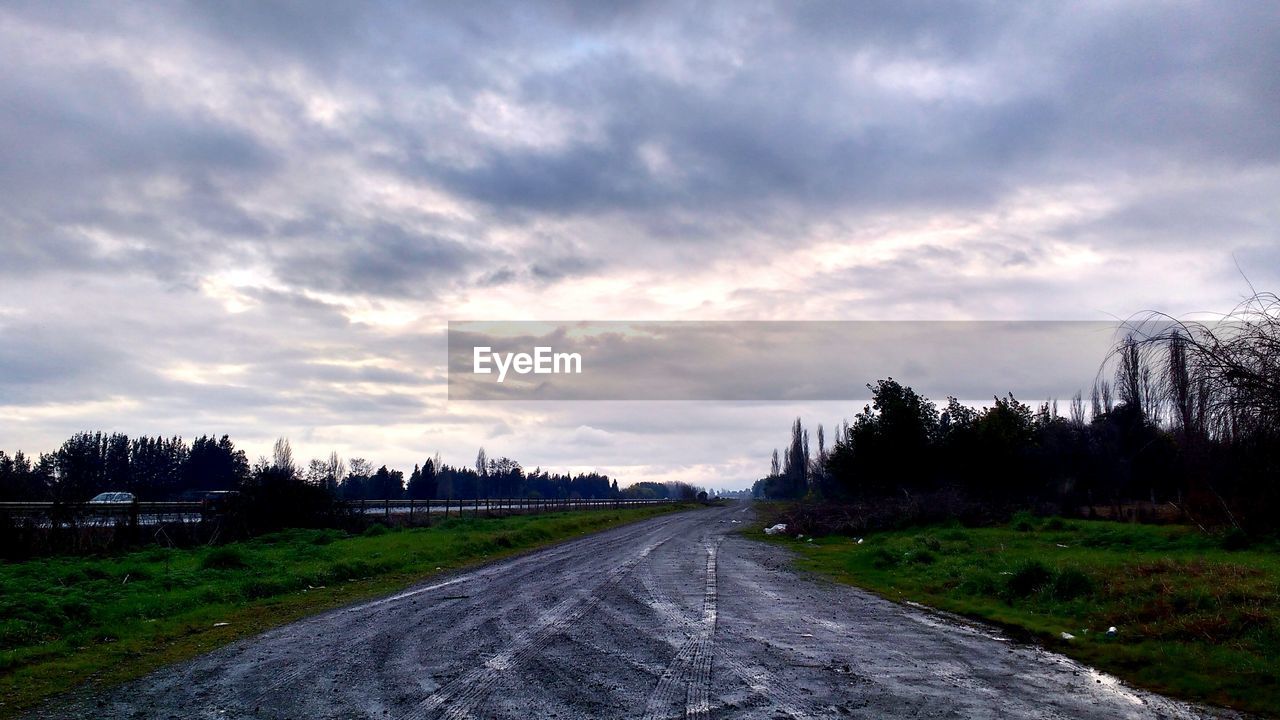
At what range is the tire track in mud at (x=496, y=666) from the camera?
26.5 ft

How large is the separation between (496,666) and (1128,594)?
11.1 meters

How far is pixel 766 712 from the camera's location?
7.94m

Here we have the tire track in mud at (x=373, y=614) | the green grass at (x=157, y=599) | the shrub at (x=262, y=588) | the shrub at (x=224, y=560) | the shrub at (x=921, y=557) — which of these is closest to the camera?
the tire track in mud at (x=373, y=614)

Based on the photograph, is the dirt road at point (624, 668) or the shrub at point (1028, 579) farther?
the shrub at point (1028, 579)

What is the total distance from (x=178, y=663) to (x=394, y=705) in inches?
170

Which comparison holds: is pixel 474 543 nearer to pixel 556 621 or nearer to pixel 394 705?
pixel 556 621

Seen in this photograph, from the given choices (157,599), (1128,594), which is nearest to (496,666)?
(157,599)

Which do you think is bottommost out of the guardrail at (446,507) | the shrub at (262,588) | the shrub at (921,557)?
the guardrail at (446,507)

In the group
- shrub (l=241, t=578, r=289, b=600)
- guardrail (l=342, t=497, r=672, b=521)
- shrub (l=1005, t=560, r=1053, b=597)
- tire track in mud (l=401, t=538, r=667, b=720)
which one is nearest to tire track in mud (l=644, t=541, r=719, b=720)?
tire track in mud (l=401, t=538, r=667, b=720)

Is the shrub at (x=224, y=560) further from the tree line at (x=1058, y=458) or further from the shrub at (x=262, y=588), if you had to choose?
the tree line at (x=1058, y=458)

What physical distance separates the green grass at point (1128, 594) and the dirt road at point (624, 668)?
1048 mm

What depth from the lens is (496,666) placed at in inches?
393

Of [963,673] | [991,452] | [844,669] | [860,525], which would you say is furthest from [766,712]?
[991,452]

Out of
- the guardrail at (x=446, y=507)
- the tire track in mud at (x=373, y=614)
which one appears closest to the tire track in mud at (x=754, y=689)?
the tire track in mud at (x=373, y=614)
